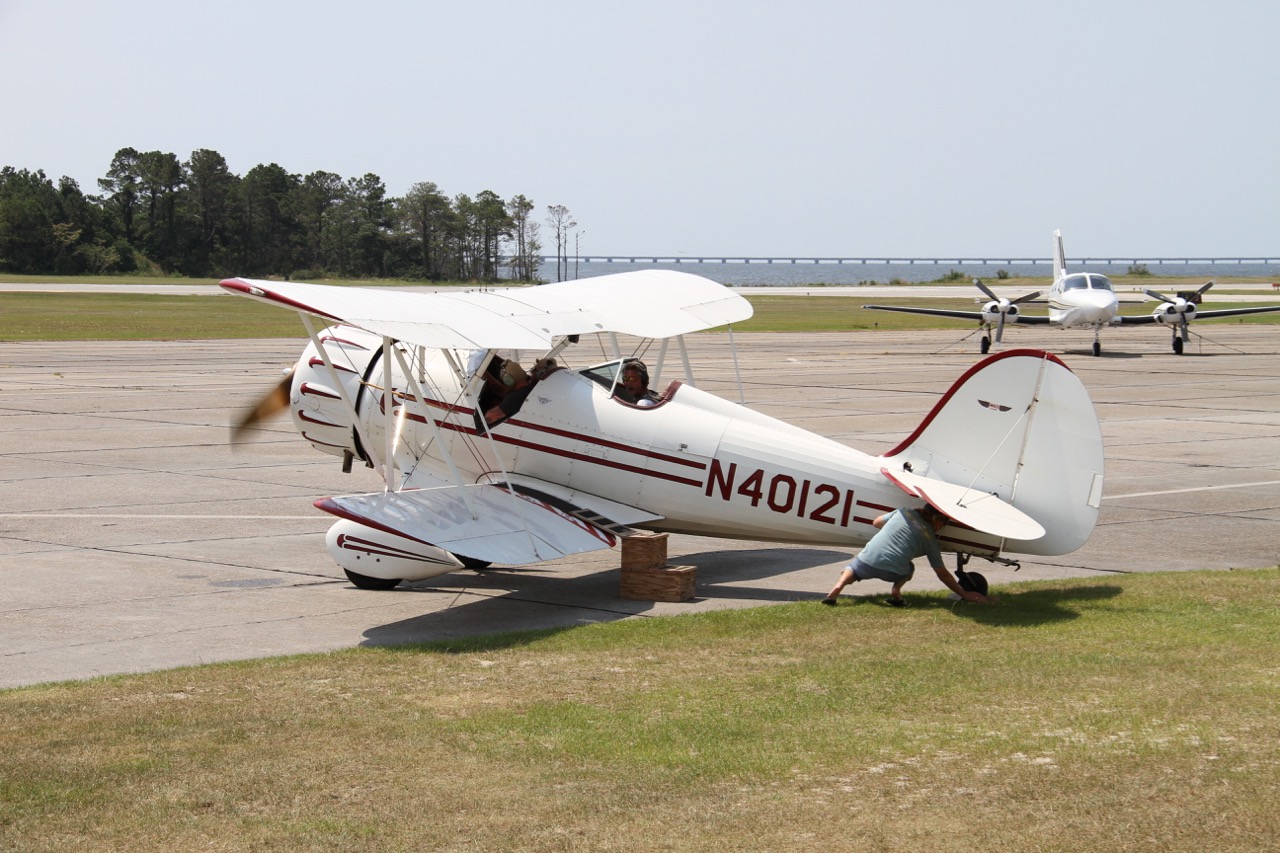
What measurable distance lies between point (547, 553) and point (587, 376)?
230 centimetres

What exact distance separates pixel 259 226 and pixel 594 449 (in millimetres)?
118890

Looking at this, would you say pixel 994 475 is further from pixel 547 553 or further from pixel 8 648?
pixel 8 648

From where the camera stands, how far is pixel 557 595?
1223 cm

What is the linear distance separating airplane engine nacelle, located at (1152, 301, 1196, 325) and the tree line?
243 feet

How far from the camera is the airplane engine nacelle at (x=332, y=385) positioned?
13.9 metres

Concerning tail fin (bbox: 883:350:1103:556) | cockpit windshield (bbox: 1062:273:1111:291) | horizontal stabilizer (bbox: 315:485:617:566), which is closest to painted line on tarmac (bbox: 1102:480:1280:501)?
tail fin (bbox: 883:350:1103:556)

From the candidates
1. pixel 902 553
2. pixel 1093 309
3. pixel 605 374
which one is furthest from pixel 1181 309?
pixel 902 553

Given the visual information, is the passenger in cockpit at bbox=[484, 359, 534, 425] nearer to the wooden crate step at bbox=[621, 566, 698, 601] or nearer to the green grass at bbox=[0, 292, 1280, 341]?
the wooden crate step at bbox=[621, 566, 698, 601]

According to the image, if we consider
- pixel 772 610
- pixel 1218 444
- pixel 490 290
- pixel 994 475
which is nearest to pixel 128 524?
pixel 490 290

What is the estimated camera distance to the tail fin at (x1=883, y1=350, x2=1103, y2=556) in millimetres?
10320

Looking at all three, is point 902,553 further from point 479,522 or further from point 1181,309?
point 1181,309

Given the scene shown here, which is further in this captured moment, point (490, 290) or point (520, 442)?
point (490, 290)

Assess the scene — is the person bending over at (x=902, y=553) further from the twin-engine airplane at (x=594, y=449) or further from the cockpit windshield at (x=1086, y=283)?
the cockpit windshield at (x=1086, y=283)

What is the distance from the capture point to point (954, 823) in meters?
5.86
